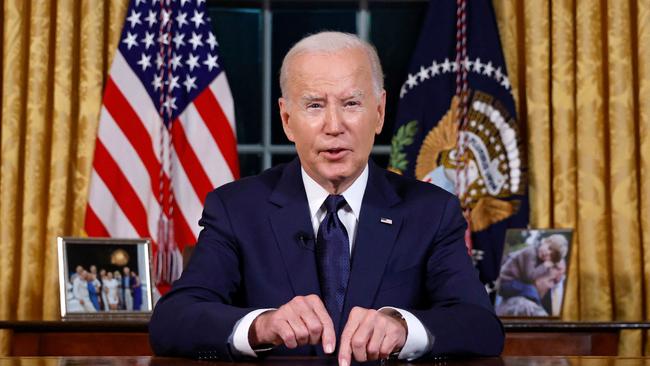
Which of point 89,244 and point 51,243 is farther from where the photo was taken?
point 51,243

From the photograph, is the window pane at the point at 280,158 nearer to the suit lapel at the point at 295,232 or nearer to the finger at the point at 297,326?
the suit lapel at the point at 295,232

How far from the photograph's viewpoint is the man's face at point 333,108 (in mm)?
2373

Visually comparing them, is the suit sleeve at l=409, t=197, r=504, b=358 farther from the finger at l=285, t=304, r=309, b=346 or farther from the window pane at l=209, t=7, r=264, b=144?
the window pane at l=209, t=7, r=264, b=144

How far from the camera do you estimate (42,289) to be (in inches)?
174

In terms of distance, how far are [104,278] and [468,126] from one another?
5.58ft

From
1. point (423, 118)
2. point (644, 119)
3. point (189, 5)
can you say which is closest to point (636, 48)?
point (644, 119)

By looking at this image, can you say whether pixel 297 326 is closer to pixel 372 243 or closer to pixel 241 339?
pixel 241 339

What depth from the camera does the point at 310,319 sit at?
6.23 feet

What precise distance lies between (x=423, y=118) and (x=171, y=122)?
3.69 ft

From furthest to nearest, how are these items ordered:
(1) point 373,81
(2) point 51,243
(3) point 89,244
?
(2) point 51,243 < (3) point 89,244 < (1) point 373,81

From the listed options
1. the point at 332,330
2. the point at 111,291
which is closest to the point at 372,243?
the point at 332,330

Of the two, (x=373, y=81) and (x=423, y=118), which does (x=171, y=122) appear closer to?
(x=423, y=118)

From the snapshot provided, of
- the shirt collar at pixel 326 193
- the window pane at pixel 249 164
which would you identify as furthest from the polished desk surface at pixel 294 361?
the window pane at pixel 249 164

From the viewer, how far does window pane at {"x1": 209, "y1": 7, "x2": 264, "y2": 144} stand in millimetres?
4957
